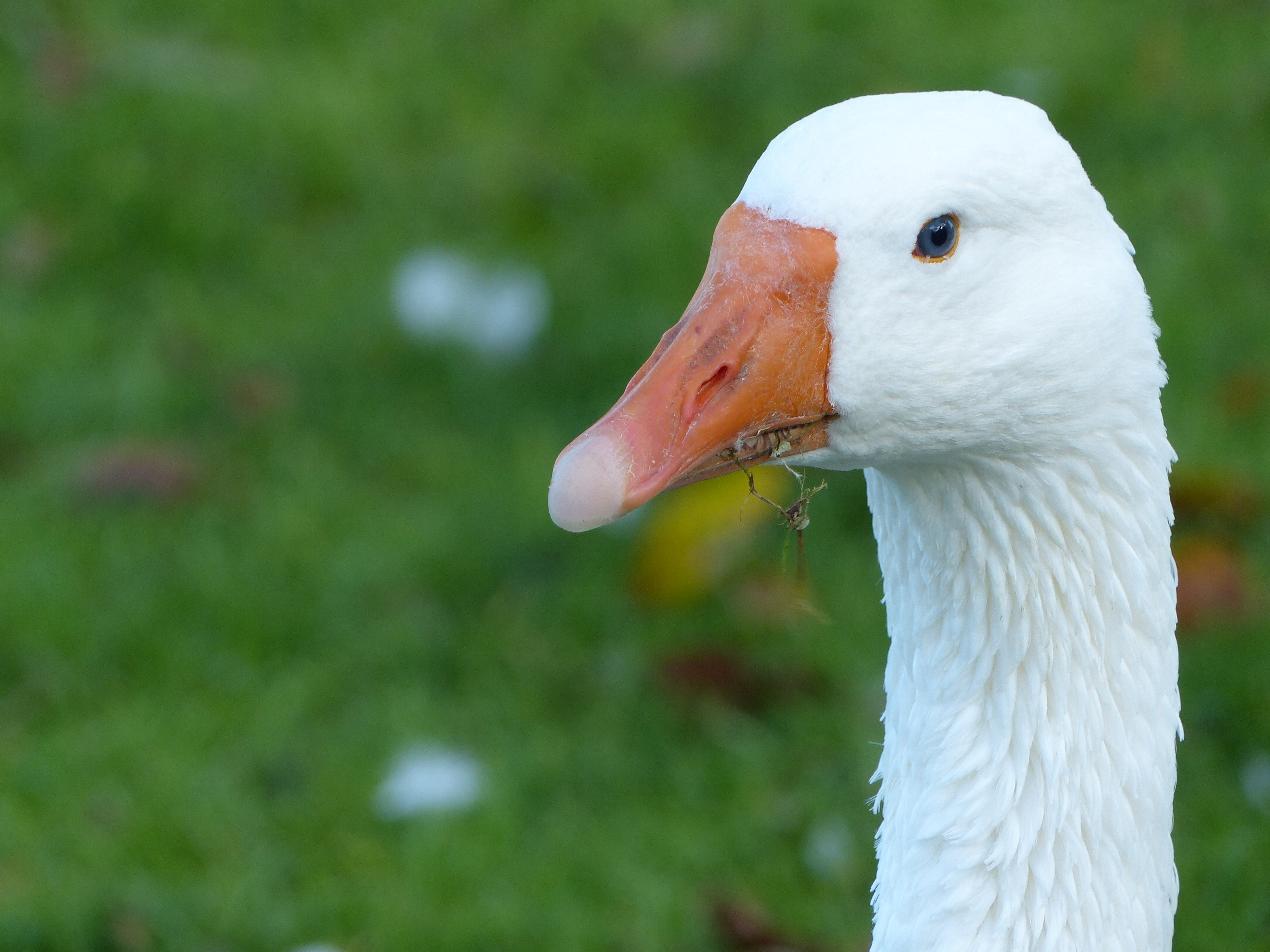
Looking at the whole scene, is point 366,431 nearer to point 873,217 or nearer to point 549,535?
point 549,535

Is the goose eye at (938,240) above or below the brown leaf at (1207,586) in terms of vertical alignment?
below

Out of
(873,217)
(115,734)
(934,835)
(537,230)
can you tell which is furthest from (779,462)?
(537,230)

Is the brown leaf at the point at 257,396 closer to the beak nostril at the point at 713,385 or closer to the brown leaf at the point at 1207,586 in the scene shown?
the brown leaf at the point at 1207,586

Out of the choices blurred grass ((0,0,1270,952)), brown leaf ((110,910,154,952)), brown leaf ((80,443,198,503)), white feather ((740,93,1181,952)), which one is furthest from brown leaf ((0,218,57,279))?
white feather ((740,93,1181,952))

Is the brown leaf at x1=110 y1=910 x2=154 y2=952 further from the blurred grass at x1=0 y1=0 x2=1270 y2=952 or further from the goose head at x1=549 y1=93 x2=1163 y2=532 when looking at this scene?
the goose head at x1=549 y1=93 x2=1163 y2=532

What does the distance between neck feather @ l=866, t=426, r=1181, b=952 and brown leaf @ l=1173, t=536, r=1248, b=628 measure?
151 centimetres

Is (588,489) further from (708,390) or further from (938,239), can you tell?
(938,239)

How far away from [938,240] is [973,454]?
259 millimetres

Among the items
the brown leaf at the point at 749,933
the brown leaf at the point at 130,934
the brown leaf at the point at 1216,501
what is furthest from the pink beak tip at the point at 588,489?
the brown leaf at the point at 1216,501

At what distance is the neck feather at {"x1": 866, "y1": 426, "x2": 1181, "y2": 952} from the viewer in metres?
1.73

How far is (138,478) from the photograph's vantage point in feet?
13.1

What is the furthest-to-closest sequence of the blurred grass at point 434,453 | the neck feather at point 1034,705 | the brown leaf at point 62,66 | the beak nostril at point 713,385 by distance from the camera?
the brown leaf at point 62,66 < the blurred grass at point 434,453 < the neck feather at point 1034,705 < the beak nostril at point 713,385

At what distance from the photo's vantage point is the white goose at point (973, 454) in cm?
Result: 154

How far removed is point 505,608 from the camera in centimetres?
364
